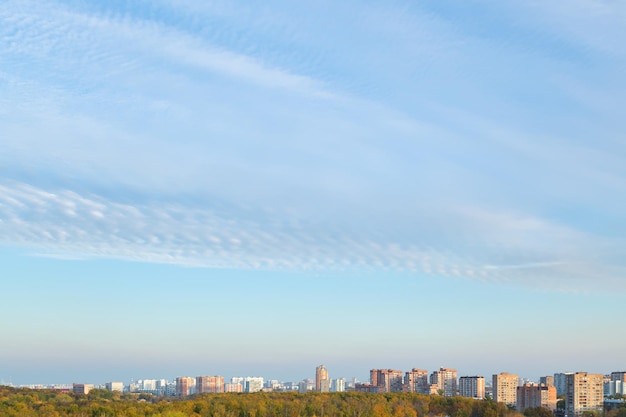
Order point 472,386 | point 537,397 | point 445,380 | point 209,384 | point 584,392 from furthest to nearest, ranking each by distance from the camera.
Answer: point 209,384 < point 445,380 < point 472,386 < point 537,397 < point 584,392

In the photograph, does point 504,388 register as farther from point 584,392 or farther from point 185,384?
point 185,384

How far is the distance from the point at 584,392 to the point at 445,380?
74.8ft

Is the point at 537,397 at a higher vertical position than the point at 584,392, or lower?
lower

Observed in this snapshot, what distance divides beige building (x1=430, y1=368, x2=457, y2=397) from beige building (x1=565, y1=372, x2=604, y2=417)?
21253 millimetres

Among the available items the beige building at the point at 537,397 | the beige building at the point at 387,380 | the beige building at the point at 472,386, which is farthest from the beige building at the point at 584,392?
the beige building at the point at 387,380

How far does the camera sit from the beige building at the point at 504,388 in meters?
60.6

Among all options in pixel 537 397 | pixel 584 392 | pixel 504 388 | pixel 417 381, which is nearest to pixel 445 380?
pixel 417 381

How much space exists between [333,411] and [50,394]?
18157 mm

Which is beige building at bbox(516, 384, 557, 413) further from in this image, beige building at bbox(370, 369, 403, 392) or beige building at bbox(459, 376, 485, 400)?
beige building at bbox(370, 369, 403, 392)

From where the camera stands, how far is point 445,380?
2835 inches

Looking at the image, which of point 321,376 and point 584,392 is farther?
point 321,376

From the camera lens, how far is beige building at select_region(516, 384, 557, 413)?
51969mm

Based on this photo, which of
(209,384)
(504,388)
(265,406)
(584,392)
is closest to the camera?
(265,406)

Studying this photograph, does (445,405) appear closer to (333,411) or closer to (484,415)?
(484,415)
